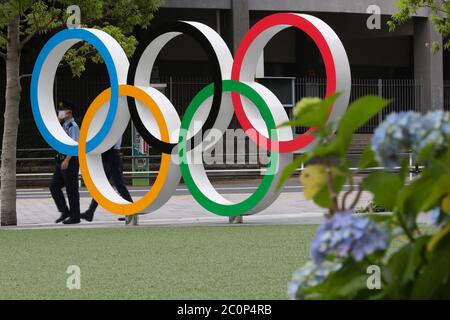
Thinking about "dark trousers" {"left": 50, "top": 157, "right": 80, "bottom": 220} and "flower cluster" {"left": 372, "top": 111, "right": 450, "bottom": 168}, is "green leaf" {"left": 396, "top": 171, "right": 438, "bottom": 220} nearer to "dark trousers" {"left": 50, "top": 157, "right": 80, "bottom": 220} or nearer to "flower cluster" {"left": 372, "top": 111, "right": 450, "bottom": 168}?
"flower cluster" {"left": 372, "top": 111, "right": 450, "bottom": 168}

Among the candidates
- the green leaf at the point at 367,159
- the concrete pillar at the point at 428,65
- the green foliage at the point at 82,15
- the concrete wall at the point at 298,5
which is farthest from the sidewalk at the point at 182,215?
the concrete pillar at the point at 428,65

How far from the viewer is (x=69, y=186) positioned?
14727mm

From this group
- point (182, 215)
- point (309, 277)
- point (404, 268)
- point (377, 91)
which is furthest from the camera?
point (377, 91)

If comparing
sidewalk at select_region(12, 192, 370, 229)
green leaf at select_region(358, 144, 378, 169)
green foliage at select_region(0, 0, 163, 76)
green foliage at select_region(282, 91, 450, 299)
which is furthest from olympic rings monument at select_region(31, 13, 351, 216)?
green foliage at select_region(282, 91, 450, 299)

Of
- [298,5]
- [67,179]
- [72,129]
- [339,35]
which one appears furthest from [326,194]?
[339,35]

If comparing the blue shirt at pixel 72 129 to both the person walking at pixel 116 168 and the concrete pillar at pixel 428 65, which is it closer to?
the person walking at pixel 116 168

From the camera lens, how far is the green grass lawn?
24.7 ft

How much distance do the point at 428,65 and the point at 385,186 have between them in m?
35.1

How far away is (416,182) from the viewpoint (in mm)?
2051

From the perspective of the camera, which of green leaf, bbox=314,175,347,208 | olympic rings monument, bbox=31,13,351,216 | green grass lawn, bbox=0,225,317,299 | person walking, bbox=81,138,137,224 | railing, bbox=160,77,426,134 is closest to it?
green leaf, bbox=314,175,347,208

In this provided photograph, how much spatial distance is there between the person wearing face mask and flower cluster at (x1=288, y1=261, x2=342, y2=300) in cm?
1276

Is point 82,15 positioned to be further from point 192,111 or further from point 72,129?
point 192,111
